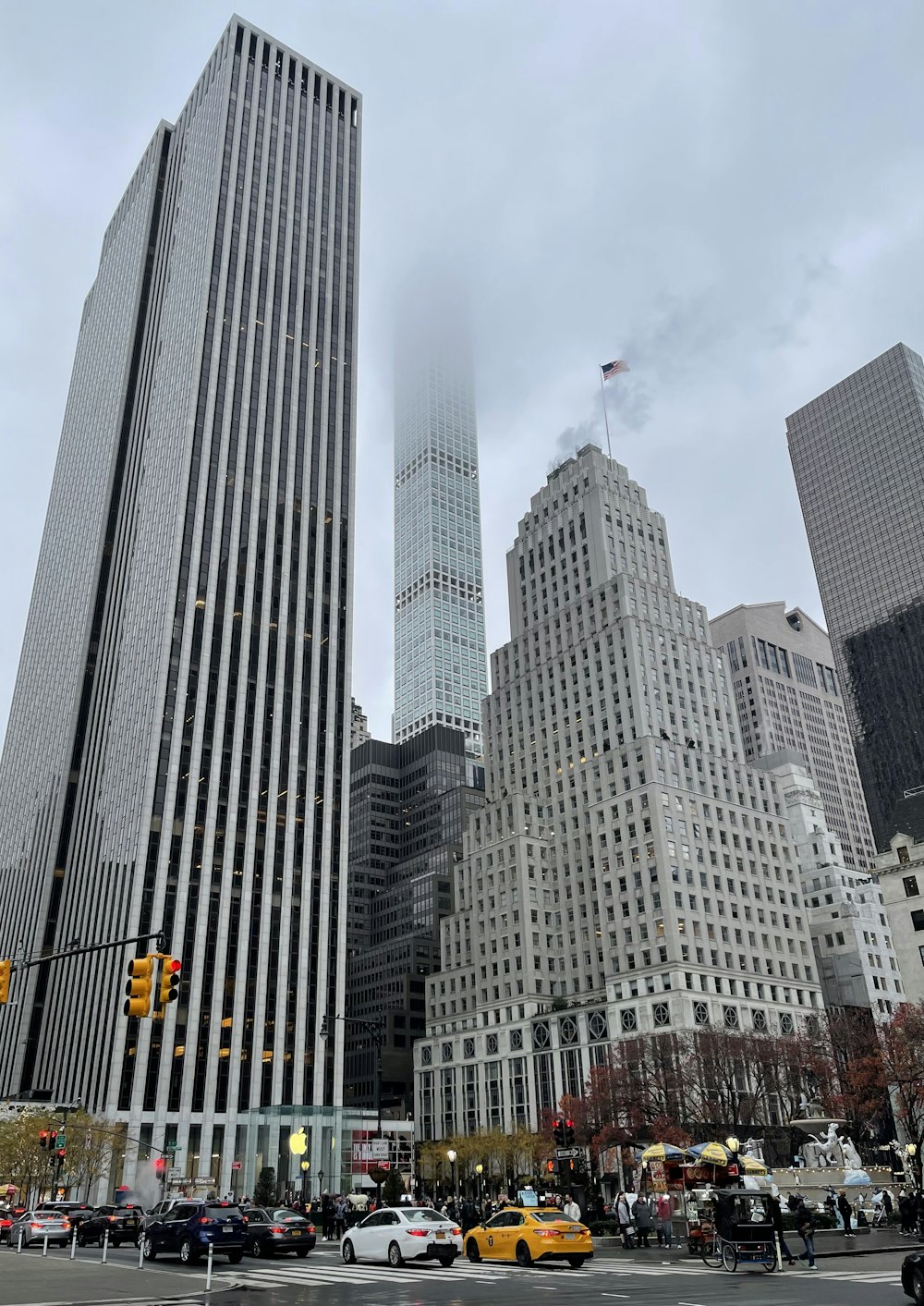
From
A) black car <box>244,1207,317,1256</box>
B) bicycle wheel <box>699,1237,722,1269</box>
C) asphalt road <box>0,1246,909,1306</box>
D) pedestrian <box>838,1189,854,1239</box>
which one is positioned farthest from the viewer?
pedestrian <box>838,1189,854,1239</box>

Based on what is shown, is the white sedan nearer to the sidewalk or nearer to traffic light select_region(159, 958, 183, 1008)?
the sidewalk

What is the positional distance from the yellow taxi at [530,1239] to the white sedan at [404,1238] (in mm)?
949

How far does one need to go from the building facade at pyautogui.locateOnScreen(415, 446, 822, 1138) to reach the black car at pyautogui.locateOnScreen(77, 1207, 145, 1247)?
6886cm

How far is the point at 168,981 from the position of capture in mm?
25859

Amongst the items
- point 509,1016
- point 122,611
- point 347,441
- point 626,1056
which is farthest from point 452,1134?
point 347,441

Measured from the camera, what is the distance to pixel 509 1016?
406 feet

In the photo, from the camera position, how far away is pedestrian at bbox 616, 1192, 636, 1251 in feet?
126

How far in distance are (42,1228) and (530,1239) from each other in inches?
1045

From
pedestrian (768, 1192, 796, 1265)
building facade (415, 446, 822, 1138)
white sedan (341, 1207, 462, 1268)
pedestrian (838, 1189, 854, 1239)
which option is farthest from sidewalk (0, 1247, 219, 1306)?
building facade (415, 446, 822, 1138)

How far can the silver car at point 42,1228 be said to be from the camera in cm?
4572

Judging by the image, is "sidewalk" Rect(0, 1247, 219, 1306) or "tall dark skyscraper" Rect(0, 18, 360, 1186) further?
"tall dark skyscraper" Rect(0, 18, 360, 1186)

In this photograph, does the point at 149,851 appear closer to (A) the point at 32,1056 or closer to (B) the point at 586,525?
(A) the point at 32,1056

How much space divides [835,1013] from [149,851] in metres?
79.0

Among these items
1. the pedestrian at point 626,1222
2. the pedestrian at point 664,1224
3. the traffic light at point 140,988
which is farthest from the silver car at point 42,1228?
the traffic light at point 140,988
